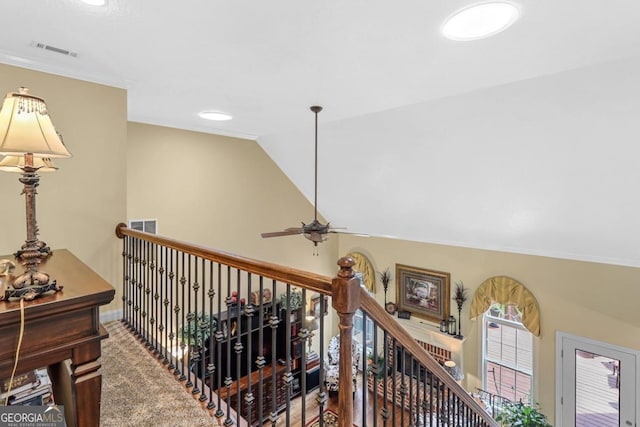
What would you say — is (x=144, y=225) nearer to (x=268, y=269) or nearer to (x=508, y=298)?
(x=268, y=269)

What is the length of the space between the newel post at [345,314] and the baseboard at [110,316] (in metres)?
2.80

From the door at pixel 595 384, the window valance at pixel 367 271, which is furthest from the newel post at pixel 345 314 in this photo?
the window valance at pixel 367 271

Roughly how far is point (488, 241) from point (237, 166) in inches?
182

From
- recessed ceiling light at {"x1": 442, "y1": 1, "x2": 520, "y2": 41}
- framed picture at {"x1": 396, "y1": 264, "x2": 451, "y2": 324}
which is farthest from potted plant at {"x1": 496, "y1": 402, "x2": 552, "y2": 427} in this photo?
recessed ceiling light at {"x1": 442, "y1": 1, "x2": 520, "y2": 41}

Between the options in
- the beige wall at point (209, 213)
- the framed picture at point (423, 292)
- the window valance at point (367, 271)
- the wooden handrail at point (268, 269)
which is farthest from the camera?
the window valance at point (367, 271)

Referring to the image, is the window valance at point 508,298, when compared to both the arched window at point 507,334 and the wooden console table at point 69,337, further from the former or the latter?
the wooden console table at point 69,337

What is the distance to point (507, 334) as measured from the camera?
6.28m

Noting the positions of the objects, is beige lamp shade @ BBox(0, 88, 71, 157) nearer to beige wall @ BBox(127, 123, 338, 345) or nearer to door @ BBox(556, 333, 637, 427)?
beige wall @ BBox(127, 123, 338, 345)

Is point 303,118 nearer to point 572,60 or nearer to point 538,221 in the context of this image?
point 572,60

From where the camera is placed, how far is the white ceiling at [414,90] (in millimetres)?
1915

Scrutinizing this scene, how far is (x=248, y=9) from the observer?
6.00ft

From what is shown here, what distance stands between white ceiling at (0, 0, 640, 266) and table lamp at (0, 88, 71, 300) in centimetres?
90

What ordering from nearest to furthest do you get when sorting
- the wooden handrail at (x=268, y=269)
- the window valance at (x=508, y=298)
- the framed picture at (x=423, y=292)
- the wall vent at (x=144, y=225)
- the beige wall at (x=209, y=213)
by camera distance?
the wooden handrail at (x=268, y=269), the beige wall at (x=209, y=213), the wall vent at (x=144, y=225), the window valance at (x=508, y=298), the framed picture at (x=423, y=292)

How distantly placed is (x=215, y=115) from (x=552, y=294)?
601cm
